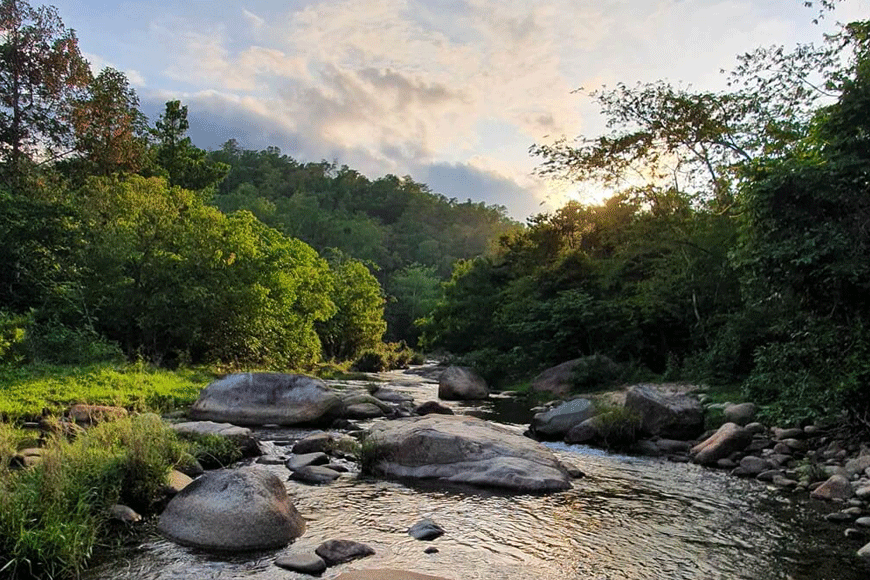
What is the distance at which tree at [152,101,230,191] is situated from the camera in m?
44.6

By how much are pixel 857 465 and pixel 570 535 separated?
6.05 m

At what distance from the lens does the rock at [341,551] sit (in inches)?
267

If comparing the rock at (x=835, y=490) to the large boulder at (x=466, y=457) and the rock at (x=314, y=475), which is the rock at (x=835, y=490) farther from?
the rock at (x=314, y=475)

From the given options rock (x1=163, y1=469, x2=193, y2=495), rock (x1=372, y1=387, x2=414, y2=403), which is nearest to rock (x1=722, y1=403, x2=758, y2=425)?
rock (x1=372, y1=387, x2=414, y2=403)

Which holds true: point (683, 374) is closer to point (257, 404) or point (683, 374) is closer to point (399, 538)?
point (257, 404)

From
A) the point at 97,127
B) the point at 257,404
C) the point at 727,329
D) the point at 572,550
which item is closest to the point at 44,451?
the point at 572,550

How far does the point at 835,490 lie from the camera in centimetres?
978

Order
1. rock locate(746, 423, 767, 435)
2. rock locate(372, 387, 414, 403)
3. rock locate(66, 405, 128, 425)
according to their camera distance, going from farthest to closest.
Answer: rock locate(372, 387, 414, 403) < rock locate(746, 423, 767, 435) < rock locate(66, 405, 128, 425)

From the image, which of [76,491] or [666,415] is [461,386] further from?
[76,491]

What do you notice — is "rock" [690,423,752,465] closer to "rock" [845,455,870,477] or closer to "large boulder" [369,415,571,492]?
"rock" [845,455,870,477]

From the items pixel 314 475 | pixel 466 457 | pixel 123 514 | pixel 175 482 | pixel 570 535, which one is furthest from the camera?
pixel 466 457

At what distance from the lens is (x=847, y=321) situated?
11445 mm

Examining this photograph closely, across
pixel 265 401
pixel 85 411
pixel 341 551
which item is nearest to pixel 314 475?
pixel 341 551

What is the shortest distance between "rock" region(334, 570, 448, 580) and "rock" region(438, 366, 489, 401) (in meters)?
18.6
